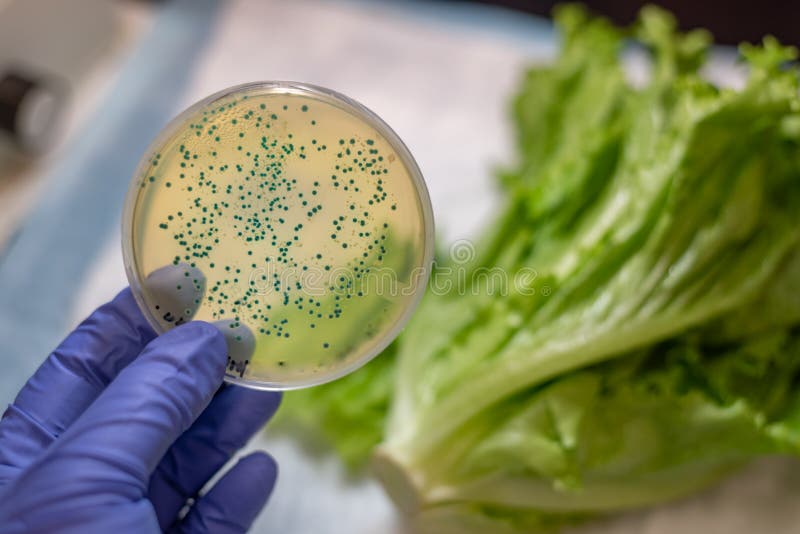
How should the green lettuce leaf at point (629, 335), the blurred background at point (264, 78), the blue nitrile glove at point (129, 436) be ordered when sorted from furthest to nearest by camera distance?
1. the blurred background at point (264, 78)
2. the green lettuce leaf at point (629, 335)
3. the blue nitrile glove at point (129, 436)

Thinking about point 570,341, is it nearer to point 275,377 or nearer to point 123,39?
point 275,377

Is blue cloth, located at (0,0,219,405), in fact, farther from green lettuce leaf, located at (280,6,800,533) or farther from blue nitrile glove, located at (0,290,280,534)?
green lettuce leaf, located at (280,6,800,533)

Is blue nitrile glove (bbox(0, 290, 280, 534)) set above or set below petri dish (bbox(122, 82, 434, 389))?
below

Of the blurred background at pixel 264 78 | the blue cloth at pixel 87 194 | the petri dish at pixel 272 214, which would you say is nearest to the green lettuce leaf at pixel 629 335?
the blurred background at pixel 264 78

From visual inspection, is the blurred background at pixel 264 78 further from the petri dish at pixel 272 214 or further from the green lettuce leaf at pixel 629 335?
the petri dish at pixel 272 214

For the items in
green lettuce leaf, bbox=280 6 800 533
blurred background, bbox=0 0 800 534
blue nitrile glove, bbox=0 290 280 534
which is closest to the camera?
blue nitrile glove, bbox=0 290 280 534

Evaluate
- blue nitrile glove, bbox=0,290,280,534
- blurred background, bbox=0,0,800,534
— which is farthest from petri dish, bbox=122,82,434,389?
blurred background, bbox=0,0,800,534
